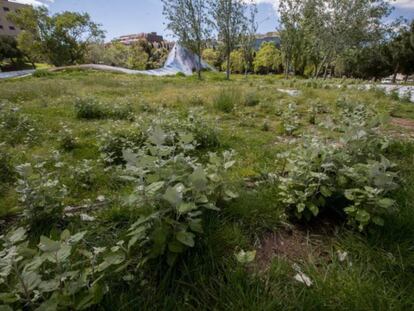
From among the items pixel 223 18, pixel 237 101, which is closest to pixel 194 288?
pixel 237 101

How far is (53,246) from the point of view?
0.84m

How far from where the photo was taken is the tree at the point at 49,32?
31.2m

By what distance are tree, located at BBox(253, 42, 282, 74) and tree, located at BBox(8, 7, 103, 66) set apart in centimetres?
2858

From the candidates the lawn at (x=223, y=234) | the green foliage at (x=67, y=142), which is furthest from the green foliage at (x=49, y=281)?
the green foliage at (x=67, y=142)

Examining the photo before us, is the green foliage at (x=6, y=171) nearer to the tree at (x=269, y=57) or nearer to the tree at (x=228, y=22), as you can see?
the tree at (x=228, y=22)

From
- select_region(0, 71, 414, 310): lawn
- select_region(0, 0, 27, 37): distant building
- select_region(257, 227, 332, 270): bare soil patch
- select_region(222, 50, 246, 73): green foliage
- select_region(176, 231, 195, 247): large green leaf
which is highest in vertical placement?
select_region(0, 0, 27, 37): distant building

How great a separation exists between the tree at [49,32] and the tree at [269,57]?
93.8 feet

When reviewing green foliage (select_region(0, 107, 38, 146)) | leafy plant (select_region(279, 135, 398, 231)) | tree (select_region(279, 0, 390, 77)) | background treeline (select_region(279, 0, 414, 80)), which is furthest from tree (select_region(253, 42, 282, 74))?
leafy plant (select_region(279, 135, 398, 231))

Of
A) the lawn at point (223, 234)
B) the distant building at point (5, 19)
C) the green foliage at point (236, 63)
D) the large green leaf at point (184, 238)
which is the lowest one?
the lawn at point (223, 234)

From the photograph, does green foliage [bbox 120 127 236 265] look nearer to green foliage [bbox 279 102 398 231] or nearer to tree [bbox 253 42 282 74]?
green foliage [bbox 279 102 398 231]

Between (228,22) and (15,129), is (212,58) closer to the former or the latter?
(228,22)

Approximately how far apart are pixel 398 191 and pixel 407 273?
2.51 ft

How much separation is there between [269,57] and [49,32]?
33.7 m

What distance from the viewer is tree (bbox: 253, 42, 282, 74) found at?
40.8 meters
